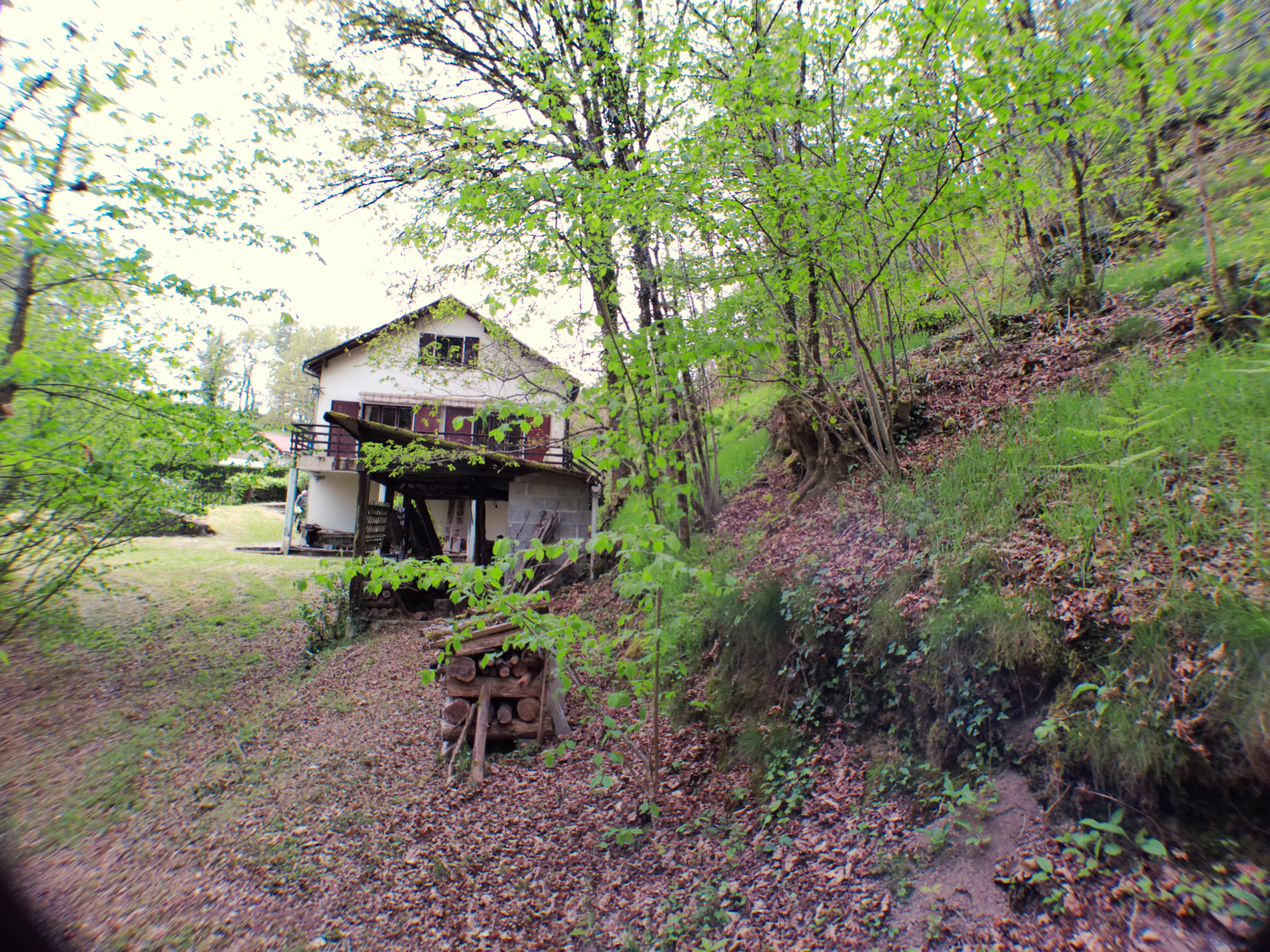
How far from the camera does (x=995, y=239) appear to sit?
701cm

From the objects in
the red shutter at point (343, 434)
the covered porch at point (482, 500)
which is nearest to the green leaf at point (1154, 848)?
the covered porch at point (482, 500)

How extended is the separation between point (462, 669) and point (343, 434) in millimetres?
15376

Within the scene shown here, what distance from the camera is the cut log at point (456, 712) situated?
5461 millimetres

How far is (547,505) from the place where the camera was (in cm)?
1359

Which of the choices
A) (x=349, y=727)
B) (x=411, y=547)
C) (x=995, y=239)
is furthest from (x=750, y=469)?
(x=411, y=547)

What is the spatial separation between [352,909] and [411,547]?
9.98 meters

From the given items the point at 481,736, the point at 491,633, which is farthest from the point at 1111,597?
the point at 481,736

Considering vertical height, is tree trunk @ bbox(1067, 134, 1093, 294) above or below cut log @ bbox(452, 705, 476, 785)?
above

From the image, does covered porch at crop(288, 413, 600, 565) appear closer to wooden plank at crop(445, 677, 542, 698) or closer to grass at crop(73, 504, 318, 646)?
grass at crop(73, 504, 318, 646)

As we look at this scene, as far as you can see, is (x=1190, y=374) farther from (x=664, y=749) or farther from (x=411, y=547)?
(x=411, y=547)

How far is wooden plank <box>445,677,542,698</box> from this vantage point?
18.2 feet

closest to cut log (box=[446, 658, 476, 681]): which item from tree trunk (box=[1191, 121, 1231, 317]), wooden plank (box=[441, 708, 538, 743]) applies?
wooden plank (box=[441, 708, 538, 743])

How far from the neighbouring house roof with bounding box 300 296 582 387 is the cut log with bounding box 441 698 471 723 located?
520 centimetres

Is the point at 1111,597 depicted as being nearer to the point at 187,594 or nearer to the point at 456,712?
the point at 456,712
